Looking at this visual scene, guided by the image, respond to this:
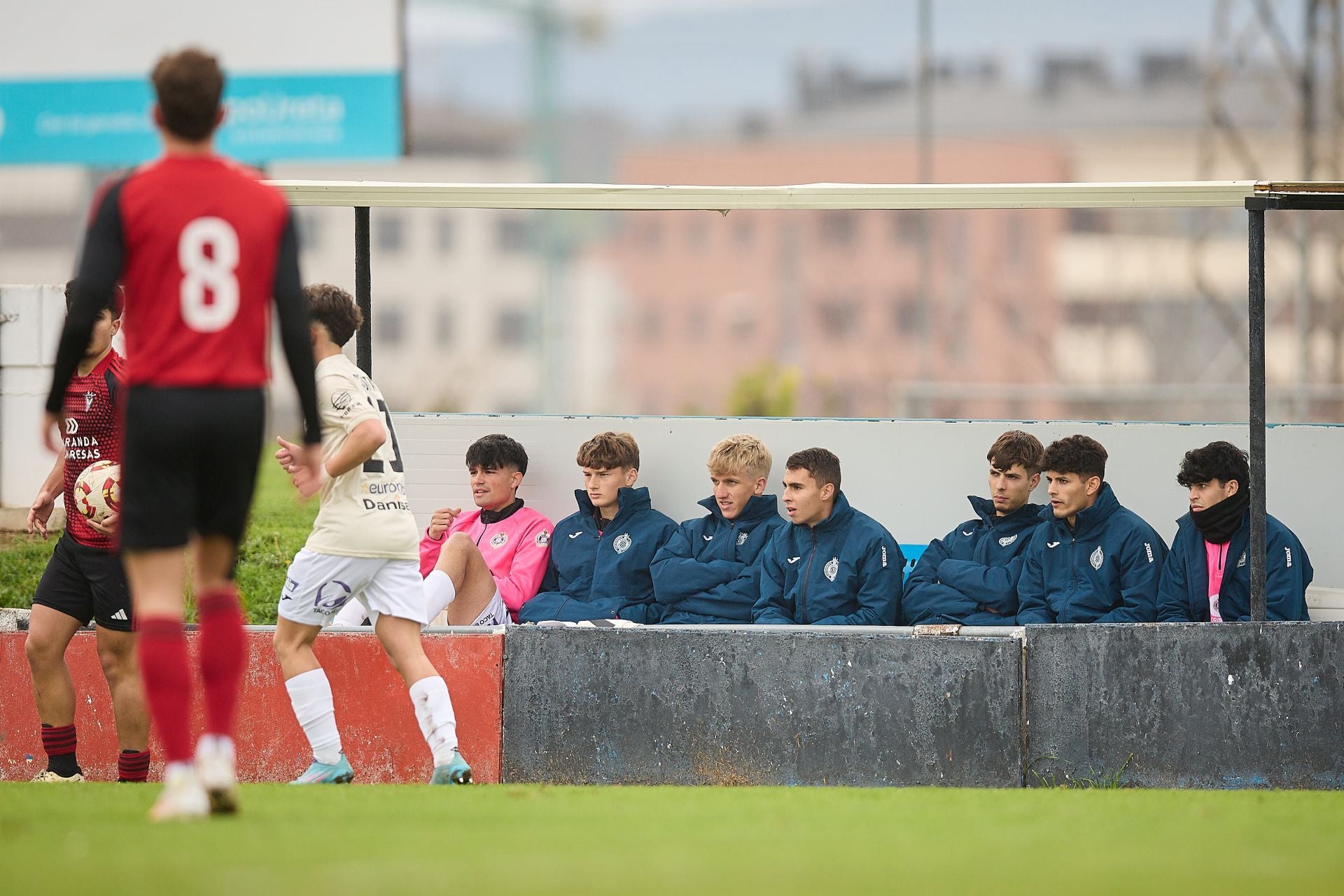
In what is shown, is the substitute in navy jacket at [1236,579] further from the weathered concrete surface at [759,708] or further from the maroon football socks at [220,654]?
the maroon football socks at [220,654]

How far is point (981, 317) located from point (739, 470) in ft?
110

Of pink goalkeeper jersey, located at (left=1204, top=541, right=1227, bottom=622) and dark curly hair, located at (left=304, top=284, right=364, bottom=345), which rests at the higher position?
dark curly hair, located at (left=304, top=284, right=364, bottom=345)

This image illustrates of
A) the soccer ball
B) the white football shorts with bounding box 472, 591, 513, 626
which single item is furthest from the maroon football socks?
the white football shorts with bounding box 472, 591, 513, 626

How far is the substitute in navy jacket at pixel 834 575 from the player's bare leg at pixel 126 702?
2.69 meters

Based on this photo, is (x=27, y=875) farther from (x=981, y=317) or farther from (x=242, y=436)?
(x=981, y=317)

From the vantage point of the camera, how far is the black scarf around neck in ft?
26.4

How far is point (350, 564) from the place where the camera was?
6762mm

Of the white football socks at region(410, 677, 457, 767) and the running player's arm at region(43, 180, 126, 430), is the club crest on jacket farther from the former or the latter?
the running player's arm at region(43, 180, 126, 430)

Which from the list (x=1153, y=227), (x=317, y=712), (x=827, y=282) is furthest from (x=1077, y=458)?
(x=827, y=282)

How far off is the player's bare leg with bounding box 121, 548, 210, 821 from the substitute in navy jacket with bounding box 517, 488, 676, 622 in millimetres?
3727

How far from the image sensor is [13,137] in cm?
2192

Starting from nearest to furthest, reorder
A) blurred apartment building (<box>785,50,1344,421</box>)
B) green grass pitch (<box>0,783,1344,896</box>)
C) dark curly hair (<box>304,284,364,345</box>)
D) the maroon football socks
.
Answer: green grass pitch (<box>0,783,1344,896</box>) → the maroon football socks → dark curly hair (<box>304,284,364,345</box>) → blurred apartment building (<box>785,50,1344,421</box>)

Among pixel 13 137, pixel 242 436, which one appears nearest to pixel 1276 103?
pixel 13 137

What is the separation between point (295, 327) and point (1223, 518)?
15.0ft
